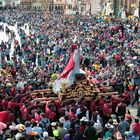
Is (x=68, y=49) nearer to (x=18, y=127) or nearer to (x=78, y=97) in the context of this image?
(x=78, y=97)

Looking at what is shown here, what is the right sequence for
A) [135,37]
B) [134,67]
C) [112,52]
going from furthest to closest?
1. [135,37]
2. [112,52]
3. [134,67]

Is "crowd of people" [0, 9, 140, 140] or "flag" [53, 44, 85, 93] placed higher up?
"flag" [53, 44, 85, 93]

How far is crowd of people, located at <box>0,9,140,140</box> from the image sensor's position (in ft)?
38.8

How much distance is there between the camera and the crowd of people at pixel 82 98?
1182 cm

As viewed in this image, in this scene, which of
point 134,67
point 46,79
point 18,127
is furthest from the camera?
point 134,67

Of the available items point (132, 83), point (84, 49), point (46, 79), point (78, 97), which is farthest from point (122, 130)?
point (84, 49)

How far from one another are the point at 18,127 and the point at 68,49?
17115mm

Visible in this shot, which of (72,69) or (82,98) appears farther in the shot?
(72,69)

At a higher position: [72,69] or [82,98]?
[72,69]

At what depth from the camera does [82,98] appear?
49.4 ft

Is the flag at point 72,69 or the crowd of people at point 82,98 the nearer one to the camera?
the crowd of people at point 82,98

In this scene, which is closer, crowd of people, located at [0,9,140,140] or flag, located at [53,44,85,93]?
crowd of people, located at [0,9,140,140]

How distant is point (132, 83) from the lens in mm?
18234

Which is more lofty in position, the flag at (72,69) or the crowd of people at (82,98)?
the flag at (72,69)
